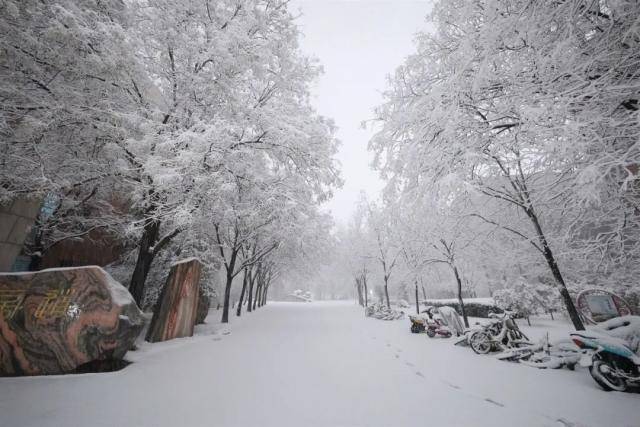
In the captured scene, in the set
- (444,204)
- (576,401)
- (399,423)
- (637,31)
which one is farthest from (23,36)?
(576,401)

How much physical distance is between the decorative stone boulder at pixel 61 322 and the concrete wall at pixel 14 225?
5928 mm

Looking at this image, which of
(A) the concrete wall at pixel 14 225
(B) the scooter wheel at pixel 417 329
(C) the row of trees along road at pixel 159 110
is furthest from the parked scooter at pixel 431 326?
(A) the concrete wall at pixel 14 225

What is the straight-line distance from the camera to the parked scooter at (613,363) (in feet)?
12.4

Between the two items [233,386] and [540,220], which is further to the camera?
[540,220]

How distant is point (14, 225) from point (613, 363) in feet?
54.4

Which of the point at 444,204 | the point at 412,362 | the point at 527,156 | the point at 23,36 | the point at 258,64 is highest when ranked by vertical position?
the point at 258,64

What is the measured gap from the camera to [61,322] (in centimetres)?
450

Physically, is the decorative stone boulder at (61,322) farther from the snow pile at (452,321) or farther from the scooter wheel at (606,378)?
the snow pile at (452,321)

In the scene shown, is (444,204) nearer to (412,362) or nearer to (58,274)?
(412,362)

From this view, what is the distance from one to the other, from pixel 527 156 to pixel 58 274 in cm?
892

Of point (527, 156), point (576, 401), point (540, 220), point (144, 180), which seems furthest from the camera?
point (540, 220)

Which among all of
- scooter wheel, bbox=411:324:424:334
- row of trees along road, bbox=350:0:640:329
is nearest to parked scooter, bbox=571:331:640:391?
row of trees along road, bbox=350:0:640:329

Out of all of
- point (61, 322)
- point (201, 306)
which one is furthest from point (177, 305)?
point (201, 306)

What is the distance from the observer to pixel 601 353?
13.5 ft
